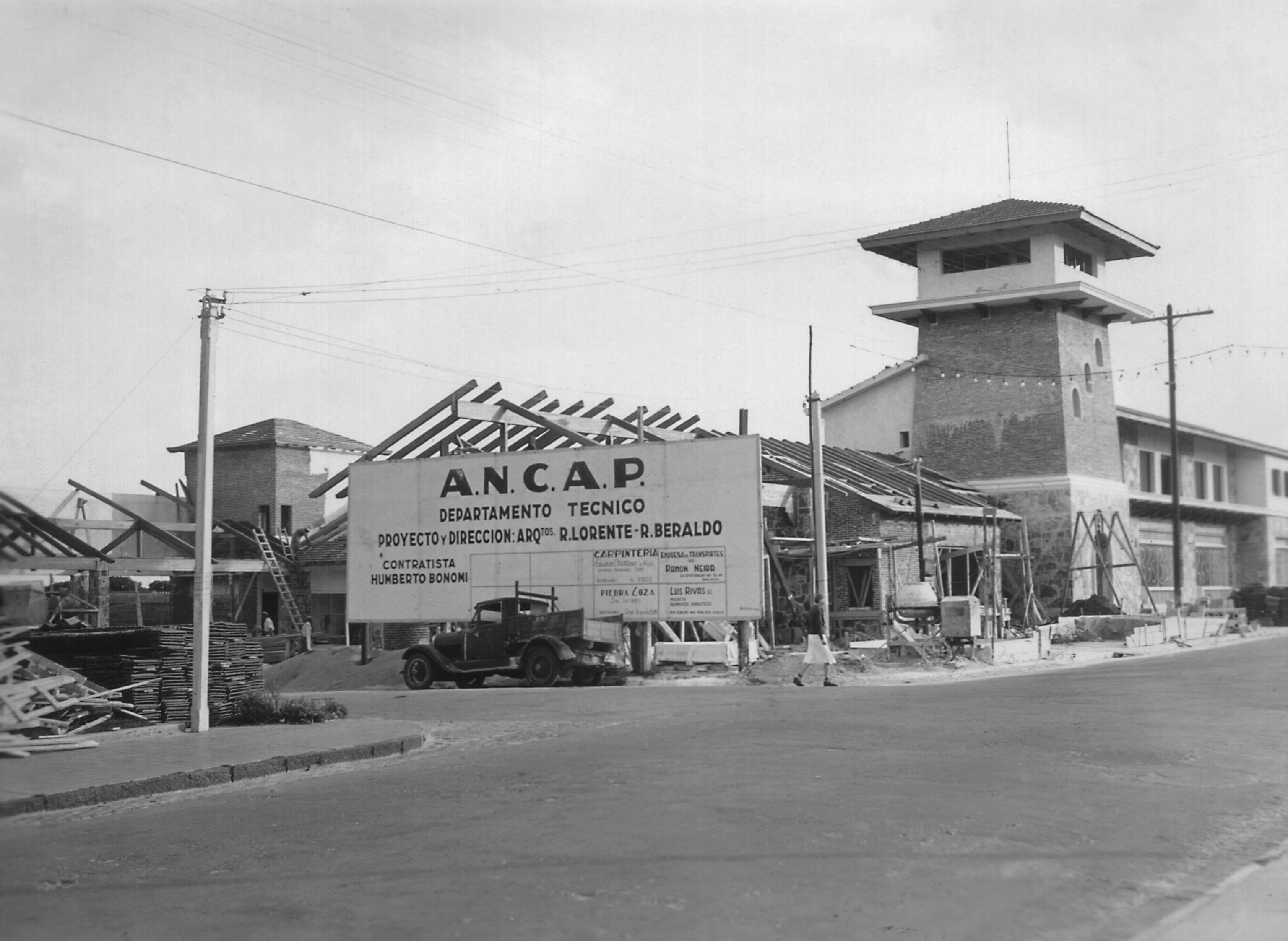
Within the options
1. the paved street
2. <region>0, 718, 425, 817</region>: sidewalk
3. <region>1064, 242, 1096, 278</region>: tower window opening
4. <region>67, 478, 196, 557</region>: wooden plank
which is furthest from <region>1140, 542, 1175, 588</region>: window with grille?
<region>0, 718, 425, 817</region>: sidewalk

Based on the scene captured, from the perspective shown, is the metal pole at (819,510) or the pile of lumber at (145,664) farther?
the metal pole at (819,510)

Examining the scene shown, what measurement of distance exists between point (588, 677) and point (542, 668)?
0.99 m

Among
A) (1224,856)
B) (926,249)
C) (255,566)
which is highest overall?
(926,249)

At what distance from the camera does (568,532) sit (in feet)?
94.3

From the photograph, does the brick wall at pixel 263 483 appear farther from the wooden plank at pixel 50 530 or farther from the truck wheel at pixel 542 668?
the wooden plank at pixel 50 530

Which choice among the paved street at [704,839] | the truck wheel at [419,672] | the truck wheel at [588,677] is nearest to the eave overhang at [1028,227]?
the truck wheel at [588,677]

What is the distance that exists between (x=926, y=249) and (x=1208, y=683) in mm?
26236

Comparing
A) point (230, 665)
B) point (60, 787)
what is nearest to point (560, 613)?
point (230, 665)

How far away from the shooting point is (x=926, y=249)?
4525cm

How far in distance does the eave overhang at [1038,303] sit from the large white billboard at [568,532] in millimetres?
19254

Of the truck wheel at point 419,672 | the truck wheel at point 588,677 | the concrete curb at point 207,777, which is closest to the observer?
the concrete curb at point 207,777

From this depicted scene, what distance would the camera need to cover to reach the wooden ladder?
133ft

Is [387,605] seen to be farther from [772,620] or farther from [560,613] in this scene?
[772,620]

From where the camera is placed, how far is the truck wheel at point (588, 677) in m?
25.8
